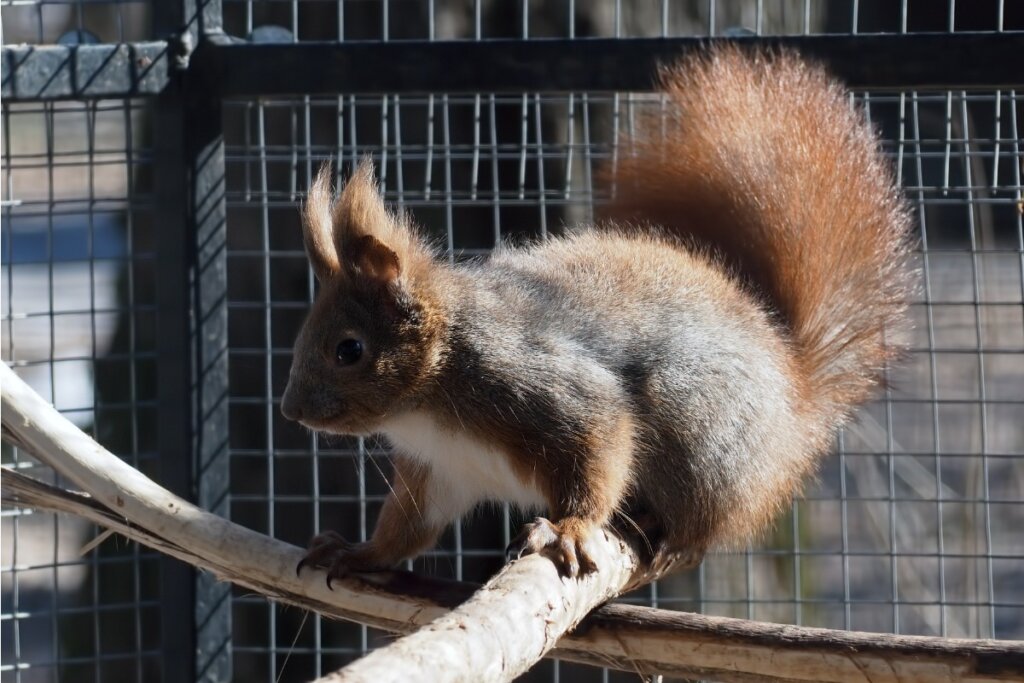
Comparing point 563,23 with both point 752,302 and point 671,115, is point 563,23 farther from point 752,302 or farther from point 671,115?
point 752,302

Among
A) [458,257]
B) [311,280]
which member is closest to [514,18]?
[458,257]

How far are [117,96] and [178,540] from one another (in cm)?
104

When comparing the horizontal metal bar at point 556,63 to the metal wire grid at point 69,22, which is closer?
the horizontal metal bar at point 556,63

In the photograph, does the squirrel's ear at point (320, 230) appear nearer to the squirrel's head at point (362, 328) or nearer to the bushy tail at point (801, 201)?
Result: the squirrel's head at point (362, 328)

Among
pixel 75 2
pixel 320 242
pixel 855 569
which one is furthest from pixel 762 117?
pixel 855 569

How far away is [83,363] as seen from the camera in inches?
154

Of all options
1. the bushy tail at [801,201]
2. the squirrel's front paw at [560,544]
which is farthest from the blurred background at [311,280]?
the squirrel's front paw at [560,544]

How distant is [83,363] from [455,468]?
2.24 meters

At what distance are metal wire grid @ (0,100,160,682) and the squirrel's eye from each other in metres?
0.74

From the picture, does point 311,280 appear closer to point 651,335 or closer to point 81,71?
point 81,71

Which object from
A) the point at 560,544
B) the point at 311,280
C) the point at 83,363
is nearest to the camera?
the point at 560,544

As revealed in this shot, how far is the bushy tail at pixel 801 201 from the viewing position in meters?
2.39

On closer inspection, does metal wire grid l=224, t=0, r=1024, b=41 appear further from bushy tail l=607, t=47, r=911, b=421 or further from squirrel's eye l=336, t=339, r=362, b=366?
squirrel's eye l=336, t=339, r=362, b=366

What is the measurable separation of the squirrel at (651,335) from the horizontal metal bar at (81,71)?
2.18 ft
